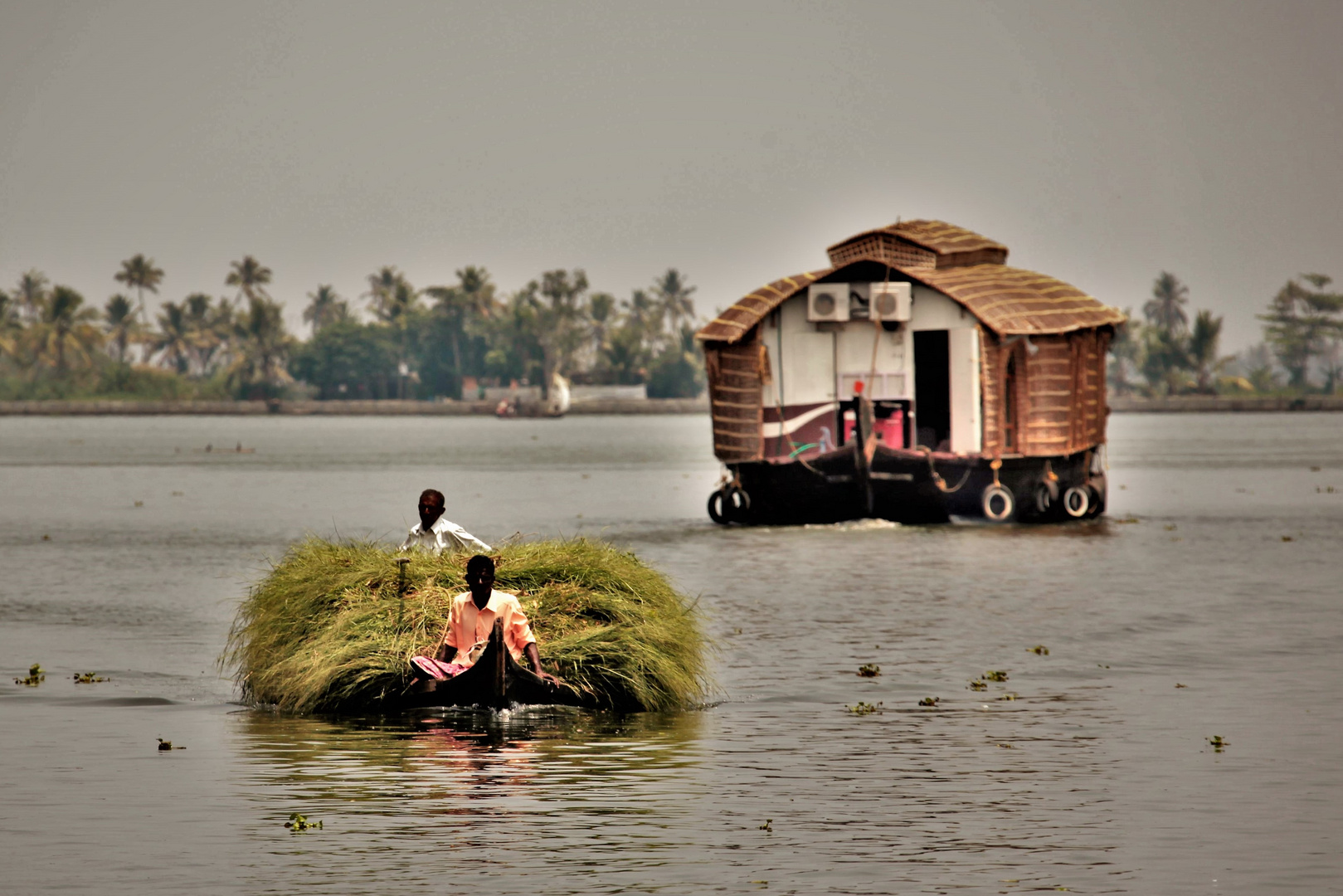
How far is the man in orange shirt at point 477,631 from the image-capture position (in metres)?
16.7

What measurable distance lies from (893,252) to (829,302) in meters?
1.87

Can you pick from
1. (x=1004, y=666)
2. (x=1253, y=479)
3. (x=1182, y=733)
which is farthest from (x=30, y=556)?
(x=1253, y=479)

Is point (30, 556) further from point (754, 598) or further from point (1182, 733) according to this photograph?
point (1182, 733)

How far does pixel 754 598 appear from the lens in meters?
30.1

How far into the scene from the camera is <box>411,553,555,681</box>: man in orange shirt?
16719mm

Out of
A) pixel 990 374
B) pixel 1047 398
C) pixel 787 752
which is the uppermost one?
pixel 990 374

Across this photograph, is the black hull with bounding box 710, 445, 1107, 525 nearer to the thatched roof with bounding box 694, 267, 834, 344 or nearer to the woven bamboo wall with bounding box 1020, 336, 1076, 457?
the woven bamboo wall with bounding box 1020, 336, 1076, 457

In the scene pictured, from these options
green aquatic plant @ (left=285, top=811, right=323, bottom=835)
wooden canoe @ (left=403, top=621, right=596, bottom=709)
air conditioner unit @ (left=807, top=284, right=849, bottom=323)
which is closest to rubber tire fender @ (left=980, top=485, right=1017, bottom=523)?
air conditioner unit @ (left=807, top=284, right=849, bottom=323)

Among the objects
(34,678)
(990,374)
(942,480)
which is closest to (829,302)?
(990,374)

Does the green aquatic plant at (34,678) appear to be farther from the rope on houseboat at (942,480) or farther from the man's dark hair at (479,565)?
the rope on houseboat at (942,480)

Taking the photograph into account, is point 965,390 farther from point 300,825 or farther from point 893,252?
point 300,825

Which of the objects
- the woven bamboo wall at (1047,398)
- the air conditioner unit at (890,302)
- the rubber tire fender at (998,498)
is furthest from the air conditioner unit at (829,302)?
the rubber tire fender at (998,498)

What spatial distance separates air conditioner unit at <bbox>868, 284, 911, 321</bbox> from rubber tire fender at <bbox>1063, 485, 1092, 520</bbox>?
22.8 feet

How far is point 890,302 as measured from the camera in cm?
4147
